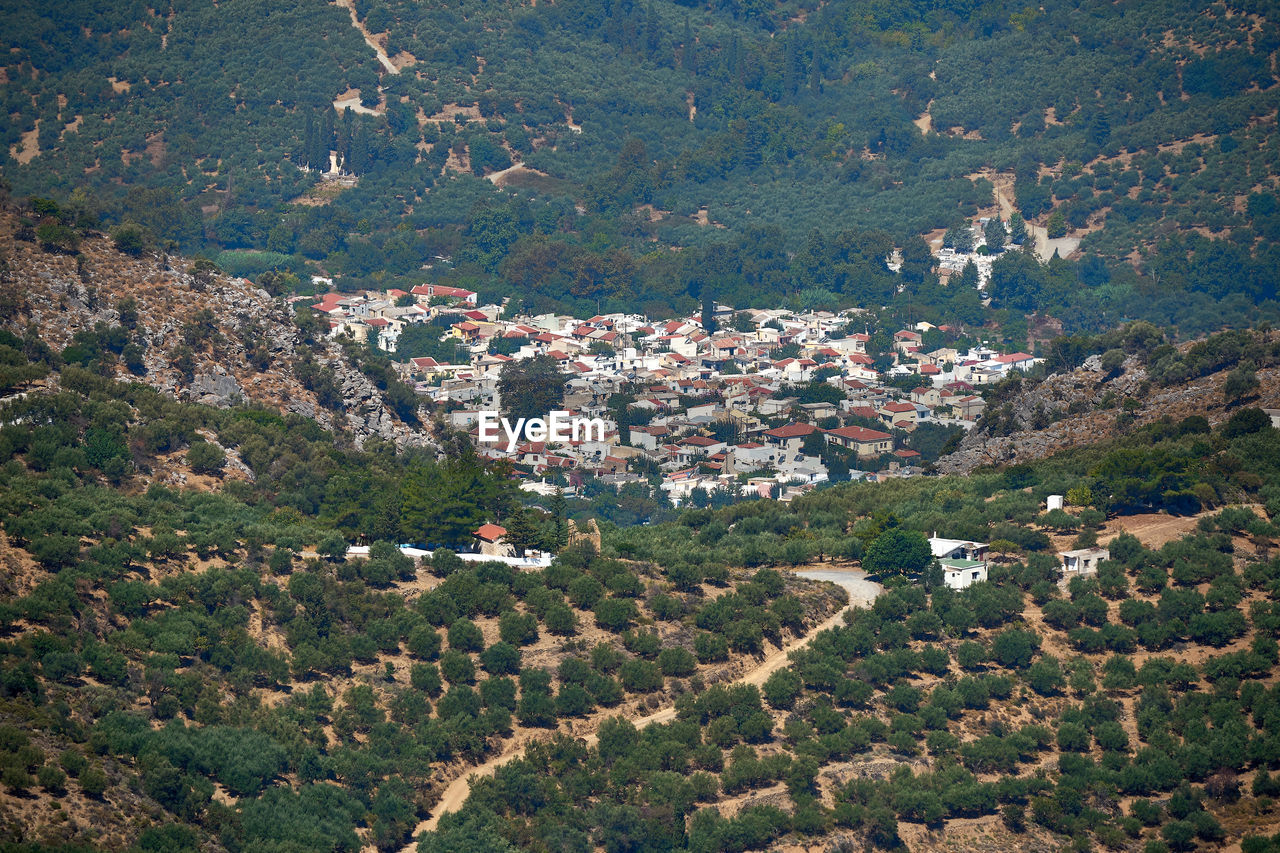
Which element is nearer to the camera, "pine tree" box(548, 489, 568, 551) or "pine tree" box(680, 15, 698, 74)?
"pine tree" box(548, 489, 568, 551)

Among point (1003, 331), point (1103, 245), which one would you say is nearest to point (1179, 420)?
point (1003, 331)

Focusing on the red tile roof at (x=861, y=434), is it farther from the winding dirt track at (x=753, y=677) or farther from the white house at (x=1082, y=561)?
the white house at (x=1082, y=561)

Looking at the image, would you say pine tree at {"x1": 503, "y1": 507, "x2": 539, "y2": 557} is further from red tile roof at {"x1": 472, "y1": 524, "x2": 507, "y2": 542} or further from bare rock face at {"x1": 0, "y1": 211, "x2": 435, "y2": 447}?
bare rock face at {"x1": 0, "y1": 211, "x2": 435, "y2": 447}

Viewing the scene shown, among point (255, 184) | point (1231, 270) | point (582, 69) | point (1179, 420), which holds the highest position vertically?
point (582, 69)

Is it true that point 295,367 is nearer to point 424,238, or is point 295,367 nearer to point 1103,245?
point 424,238

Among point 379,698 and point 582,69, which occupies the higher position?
point 582,69

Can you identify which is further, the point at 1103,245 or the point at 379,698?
the point at 1103,245

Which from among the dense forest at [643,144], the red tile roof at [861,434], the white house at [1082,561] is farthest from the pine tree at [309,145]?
the white house at [1082,561]

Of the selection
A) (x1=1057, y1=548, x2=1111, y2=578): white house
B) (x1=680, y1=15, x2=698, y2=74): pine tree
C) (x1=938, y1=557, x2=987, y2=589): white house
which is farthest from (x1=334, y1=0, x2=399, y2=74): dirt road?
(x1=1057, y1=548, x2=1111, y2=578): white house
